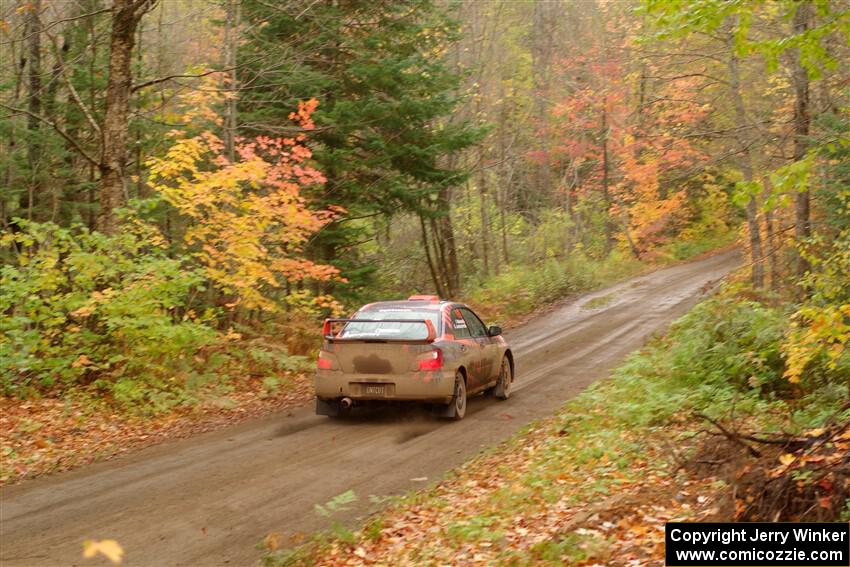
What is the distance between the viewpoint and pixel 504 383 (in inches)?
535

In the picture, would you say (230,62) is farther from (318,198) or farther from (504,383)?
(504,383)

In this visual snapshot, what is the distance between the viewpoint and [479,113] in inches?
1228

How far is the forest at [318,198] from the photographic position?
403 inches

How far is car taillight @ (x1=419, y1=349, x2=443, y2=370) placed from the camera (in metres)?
11.0

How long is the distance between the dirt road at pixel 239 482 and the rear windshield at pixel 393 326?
1.34 metres

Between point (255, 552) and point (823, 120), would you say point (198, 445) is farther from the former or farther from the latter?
point (823, 120)

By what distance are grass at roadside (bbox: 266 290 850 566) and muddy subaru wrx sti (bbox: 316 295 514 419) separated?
1522 millimetres

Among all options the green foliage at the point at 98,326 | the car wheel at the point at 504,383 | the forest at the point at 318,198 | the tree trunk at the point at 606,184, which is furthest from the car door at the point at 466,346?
the tree trunk at the point at 606,184

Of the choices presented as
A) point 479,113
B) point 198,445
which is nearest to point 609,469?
point 198,445

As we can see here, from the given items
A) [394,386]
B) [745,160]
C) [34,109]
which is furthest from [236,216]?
[745,160]

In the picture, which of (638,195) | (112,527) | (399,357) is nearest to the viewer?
(112,527)

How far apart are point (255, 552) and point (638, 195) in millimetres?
36013

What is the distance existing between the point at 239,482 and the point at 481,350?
546 cm

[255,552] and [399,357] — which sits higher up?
[399,357]
